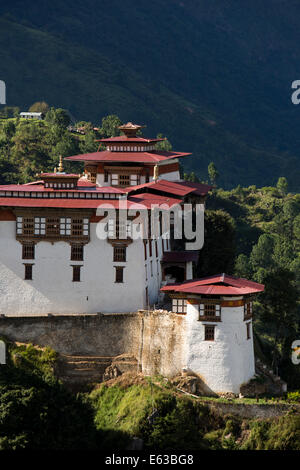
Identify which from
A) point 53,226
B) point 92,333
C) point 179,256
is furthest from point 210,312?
point 53,226

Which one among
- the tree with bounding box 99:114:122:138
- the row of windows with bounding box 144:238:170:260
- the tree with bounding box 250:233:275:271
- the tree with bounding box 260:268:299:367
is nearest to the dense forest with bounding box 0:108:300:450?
the tree with bounding box 260:268:299:367

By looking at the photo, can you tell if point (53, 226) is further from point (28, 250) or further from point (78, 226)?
point (28, 250)

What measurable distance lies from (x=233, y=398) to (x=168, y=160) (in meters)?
30.7

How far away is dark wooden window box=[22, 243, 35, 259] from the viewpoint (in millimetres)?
78562

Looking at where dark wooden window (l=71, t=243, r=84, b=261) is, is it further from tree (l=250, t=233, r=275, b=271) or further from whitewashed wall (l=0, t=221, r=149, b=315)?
tree (l=250, t=233, r=275, b=271)

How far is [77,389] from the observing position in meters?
77.2

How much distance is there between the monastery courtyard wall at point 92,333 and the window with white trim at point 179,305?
1626 millimetres

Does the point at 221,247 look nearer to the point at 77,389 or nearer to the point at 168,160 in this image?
the point at 168,160

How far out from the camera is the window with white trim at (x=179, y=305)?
246 feet

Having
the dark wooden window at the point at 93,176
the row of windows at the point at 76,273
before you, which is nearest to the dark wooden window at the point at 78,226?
the row of windows at the point at 76,273

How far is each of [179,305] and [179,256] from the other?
10.9 meters

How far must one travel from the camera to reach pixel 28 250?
78.7m

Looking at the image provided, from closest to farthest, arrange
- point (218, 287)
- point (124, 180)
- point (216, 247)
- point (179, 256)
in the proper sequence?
1. point (218, 287)
2. point (179, 256)
3. point (216, 247)
4. point (124, 180)
